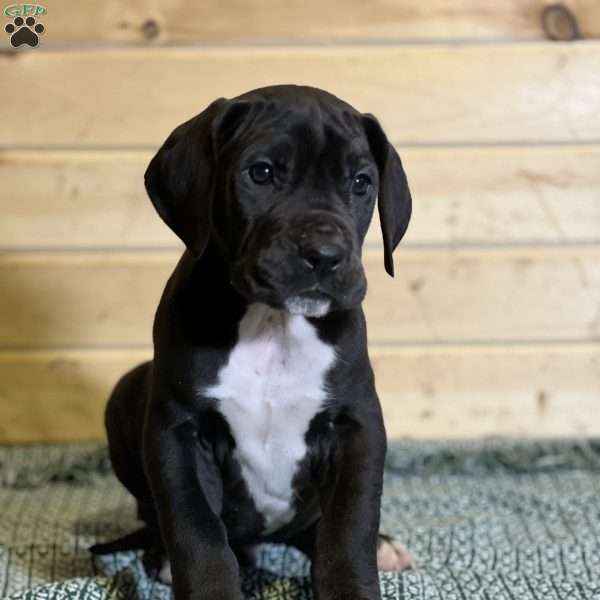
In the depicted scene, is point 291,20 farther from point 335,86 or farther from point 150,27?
point 150,27

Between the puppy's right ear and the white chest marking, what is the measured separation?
0.21 m

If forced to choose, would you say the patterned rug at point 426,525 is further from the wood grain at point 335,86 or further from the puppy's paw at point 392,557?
the wood grain at point 335,86

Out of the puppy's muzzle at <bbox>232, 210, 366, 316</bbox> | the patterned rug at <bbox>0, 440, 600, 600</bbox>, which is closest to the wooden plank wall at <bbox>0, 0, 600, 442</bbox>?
the patterned rug at <bbox>0, 440, 600, 600</bbox>

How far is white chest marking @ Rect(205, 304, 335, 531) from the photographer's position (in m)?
2.15

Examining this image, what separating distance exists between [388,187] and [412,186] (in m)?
1.26

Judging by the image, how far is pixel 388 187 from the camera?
87.9 inches

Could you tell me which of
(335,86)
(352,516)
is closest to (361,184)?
(352,516)

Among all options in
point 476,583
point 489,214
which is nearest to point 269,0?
point 489,214

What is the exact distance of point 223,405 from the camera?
2139mm

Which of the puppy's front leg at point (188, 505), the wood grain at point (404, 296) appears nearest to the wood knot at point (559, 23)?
the wood grain at point (404, 296)

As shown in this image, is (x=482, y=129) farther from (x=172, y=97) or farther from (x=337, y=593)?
(x=337, y=593)

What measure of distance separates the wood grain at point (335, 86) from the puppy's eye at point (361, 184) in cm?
128

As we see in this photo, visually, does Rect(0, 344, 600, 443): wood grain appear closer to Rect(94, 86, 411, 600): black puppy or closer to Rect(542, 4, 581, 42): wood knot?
Rect(542, 4, 581, 42): wood knot

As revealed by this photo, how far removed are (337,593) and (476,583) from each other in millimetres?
510
